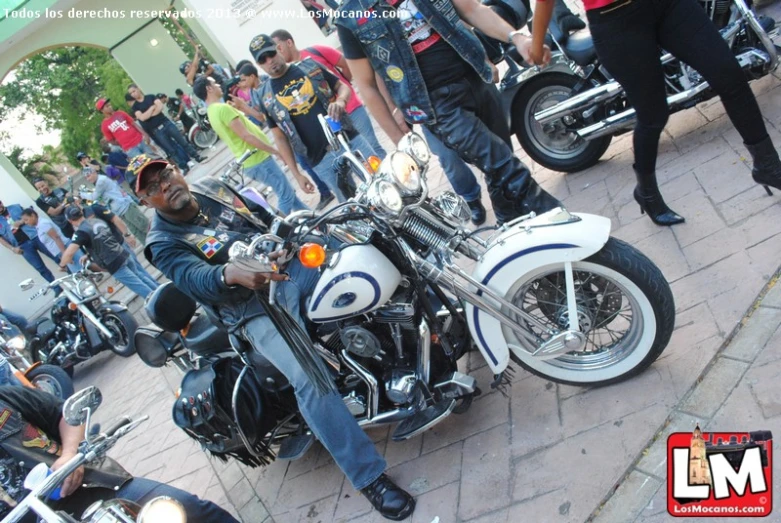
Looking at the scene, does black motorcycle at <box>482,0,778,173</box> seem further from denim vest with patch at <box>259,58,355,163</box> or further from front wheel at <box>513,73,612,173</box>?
denim vest with patch at <box>259,58,355,163</box>

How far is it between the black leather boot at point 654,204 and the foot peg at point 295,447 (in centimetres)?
229

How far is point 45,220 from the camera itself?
36.0 feet

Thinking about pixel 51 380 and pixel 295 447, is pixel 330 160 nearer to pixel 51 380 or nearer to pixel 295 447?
pixel 295 447

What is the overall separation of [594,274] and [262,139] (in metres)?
4.51

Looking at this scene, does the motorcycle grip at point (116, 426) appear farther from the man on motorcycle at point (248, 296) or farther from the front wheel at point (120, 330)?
the front wheel at point (120, 330)

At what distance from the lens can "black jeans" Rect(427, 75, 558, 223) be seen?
11.6 feet

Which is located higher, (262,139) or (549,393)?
(262,139)

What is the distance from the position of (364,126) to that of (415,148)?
302 centimetres

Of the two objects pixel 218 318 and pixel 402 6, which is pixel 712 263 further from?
pixel 218 318

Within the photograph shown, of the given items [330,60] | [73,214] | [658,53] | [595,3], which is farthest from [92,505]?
[73,214]

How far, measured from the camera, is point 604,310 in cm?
282

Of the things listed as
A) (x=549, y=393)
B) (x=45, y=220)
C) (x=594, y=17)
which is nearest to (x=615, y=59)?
(x=594, y=17)

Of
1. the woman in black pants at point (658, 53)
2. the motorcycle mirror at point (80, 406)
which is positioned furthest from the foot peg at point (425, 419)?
the woman in black pants at point (658, 53)

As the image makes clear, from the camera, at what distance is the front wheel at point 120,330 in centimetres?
752
